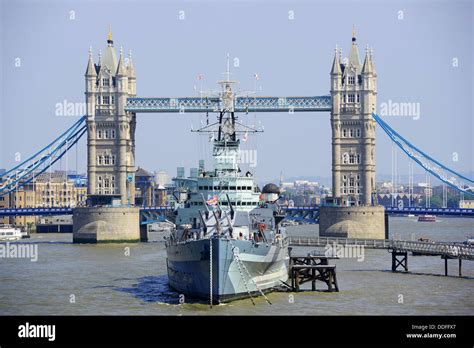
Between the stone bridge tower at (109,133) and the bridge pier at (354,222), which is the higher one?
the stone bridge tower at (109,133)

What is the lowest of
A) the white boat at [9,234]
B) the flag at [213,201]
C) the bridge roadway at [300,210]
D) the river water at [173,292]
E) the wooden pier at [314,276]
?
the river water at [173,292]

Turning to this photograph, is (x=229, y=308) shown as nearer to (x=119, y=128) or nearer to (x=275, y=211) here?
(x=275, y=211)

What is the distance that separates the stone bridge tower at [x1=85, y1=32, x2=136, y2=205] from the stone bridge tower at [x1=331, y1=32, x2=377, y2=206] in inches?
1133

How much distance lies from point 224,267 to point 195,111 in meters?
82.3

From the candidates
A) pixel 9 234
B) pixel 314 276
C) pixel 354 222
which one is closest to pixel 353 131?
pixel 354 222

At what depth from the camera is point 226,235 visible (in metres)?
59.5

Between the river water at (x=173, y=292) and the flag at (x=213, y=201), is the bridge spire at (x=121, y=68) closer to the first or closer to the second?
the river water at (x=173, y=292)

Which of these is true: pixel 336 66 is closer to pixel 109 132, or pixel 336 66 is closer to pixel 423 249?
pixel 109 132

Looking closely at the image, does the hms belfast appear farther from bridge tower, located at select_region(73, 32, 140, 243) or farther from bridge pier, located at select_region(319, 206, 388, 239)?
bridge tower, located at select_region(73, 32, 140, 243)

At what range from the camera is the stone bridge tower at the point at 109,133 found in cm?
14312

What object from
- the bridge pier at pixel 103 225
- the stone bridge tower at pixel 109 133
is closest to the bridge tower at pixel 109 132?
the stone bridge tower at pixel 109 133

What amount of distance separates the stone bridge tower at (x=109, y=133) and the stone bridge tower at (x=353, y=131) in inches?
1133

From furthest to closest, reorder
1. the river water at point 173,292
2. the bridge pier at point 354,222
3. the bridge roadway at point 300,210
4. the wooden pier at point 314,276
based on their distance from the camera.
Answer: the bridge pier at point 354,222 < the bridge roadway at point 300,210 < the wooden pier at point 314,276 < the river water at point 173,292
